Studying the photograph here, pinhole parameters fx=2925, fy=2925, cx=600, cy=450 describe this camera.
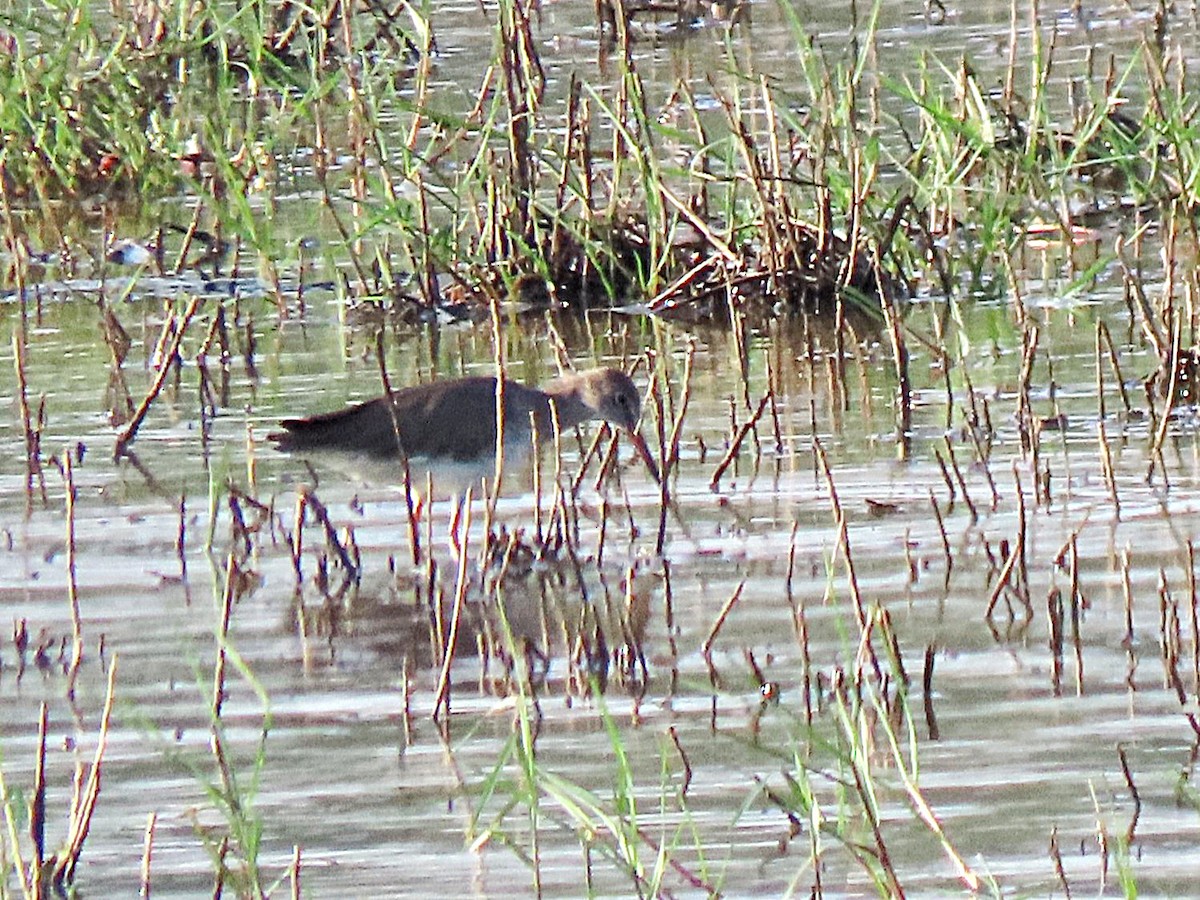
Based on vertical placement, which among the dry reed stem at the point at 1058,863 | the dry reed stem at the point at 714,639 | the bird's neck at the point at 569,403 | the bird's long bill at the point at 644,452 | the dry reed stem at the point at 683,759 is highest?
the bird's neck at the point at 569,403

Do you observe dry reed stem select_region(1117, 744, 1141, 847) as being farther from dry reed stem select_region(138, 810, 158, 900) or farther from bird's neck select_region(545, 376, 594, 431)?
bird's neck select_region(545, 376, 594, 431)

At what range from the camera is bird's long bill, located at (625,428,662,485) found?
7164 mm

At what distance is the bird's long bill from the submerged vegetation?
0.05m

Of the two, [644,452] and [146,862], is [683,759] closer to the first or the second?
[146,862]

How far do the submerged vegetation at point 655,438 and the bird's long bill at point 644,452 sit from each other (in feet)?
0.18

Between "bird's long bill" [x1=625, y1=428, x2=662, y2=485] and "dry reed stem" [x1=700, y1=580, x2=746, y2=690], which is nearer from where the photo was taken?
"dry reed stem" [x1=700, y1=580, x2=746, y2=690]

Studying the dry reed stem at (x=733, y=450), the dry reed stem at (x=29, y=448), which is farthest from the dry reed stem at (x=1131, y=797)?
the dry reed stem at (x=29, y=448)

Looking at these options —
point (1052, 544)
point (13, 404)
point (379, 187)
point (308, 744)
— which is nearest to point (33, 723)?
point (308, 744)

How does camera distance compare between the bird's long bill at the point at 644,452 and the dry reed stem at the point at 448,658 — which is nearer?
the dry reed stem at the point at 448,658

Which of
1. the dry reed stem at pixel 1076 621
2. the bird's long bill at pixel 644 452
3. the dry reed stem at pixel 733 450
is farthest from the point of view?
the bird's long bill at pixel 644 452

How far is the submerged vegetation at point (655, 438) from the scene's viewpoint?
462 cm

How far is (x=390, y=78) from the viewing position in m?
9.53

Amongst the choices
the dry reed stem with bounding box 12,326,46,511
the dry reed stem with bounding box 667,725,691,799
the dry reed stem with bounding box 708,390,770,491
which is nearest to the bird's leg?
the dry reed stem with bounding box 708,390,770,491

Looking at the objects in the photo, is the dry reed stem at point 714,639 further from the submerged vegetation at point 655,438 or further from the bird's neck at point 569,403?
the bird's neck at point 569,403
